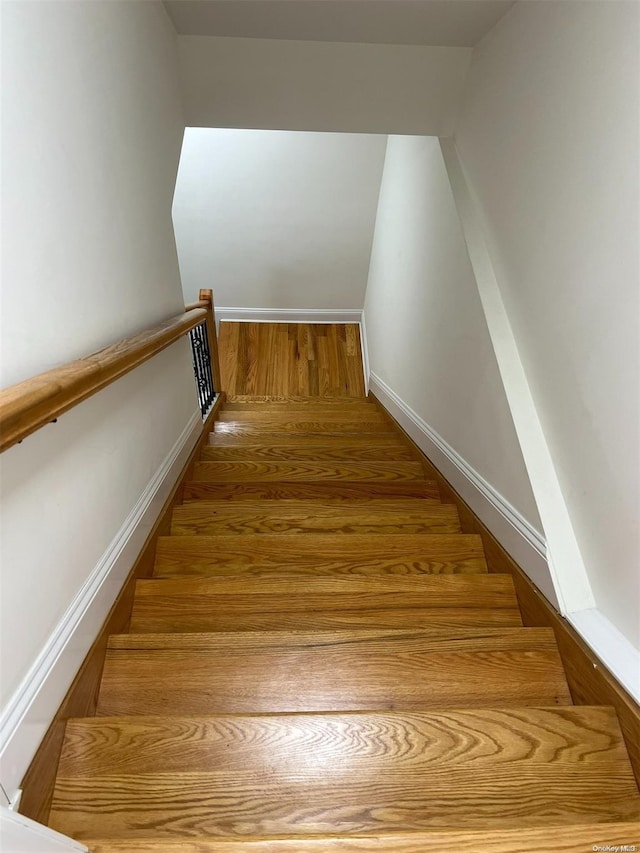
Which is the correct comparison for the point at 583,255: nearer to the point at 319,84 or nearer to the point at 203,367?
the point at 319,84

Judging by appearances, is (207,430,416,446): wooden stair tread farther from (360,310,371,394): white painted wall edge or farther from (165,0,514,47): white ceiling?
(165,0,514,47): white ceiling

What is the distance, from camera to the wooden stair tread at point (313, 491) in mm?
2037

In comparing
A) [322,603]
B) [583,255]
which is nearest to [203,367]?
[322,603]

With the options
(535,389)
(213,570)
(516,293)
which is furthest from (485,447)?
(213,570)

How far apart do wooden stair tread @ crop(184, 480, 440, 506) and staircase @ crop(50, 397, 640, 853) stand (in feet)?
0.98

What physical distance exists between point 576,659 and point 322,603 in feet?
2.14

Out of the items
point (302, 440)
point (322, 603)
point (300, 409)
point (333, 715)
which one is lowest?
point (333, 715)

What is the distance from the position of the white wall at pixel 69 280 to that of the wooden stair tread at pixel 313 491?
43cm

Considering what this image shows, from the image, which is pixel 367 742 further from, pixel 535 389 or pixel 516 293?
pixel 516 293

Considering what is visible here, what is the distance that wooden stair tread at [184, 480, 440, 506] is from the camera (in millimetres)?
2037

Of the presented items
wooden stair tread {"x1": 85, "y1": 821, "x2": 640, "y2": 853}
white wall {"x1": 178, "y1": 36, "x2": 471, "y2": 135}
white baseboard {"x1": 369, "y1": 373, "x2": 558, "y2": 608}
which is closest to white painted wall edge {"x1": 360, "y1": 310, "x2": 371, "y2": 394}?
white baseboard {"x1": 369, "y1": 373, "x2": 558, "y2": 608}

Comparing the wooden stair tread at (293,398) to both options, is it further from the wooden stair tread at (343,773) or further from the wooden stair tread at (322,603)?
the wooden stair tread at (343,773)

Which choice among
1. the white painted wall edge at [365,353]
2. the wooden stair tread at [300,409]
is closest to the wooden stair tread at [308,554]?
the wooden stair tread at [300,409]

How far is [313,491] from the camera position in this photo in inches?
81.9
